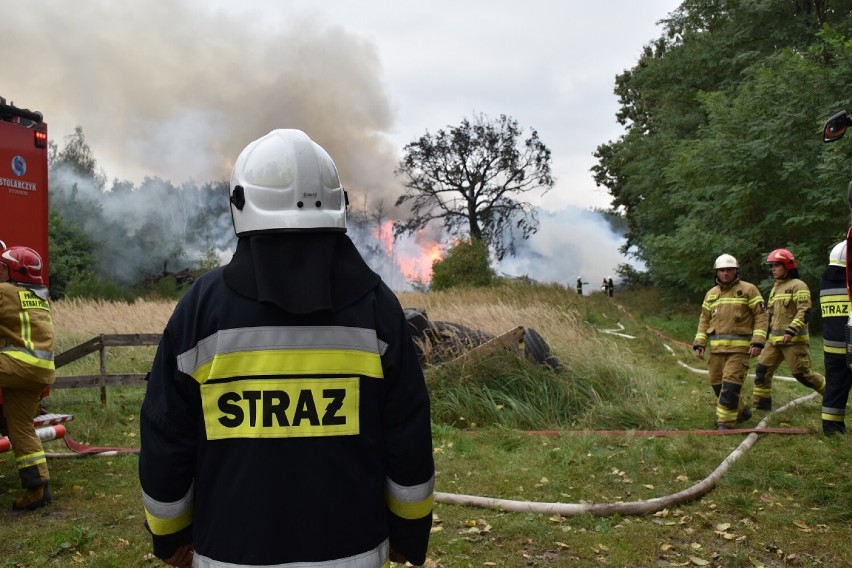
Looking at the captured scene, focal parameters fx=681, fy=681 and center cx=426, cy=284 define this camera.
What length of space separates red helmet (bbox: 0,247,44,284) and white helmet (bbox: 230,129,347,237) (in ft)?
12.1

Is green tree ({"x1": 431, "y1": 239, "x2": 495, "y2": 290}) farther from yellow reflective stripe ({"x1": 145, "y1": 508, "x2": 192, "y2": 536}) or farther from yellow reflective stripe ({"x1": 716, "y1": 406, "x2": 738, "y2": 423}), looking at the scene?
yellow reflective stripe ({"x1": 145, "y1": 508, "x2": 192, "y2": 536})

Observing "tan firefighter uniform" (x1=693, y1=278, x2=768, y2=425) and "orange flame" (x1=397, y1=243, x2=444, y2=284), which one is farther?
"orange flame" (x1=397, y1=243, x2=444, y2=284)

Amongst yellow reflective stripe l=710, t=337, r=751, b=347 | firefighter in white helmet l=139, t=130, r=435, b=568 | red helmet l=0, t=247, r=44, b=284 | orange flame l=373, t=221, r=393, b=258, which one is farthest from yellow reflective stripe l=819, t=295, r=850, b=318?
orange flame l=373, t=221, r=393, b=258

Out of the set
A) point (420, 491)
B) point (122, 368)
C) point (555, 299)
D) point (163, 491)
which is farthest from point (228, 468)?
point (555, 299)

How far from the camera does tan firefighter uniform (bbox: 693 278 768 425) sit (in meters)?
7.03

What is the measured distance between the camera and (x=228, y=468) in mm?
1900

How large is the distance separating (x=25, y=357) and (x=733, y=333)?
6.55 meters

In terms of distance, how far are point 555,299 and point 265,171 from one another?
16.6 meters

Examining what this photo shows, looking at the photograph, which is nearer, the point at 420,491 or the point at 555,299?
the point at 420,491

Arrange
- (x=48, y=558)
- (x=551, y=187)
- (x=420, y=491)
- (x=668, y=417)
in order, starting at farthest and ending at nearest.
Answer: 1. (x=551, y=187)
2. (x=668, y=417)
3. (x=48, y=558)
4. (x=420, y=491)

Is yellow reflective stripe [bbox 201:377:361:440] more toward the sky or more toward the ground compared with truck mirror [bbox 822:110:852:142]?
more toward the ground

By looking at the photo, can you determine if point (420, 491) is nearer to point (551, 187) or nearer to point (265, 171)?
point (265, 171)

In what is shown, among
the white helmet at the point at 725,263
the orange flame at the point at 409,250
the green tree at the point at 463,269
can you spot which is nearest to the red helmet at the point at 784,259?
the white helmet at the point at 725,263

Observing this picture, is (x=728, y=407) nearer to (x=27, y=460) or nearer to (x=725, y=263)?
(x=725, y=263)
